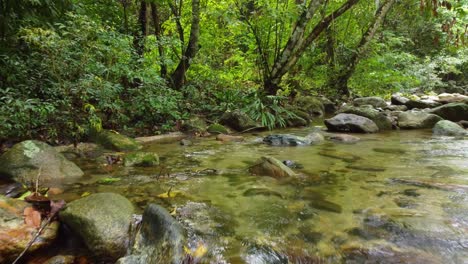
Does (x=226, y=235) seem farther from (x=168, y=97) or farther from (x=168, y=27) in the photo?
(x=168, y=27)

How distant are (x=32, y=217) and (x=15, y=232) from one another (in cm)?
19

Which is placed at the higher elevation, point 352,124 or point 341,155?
point 352,124

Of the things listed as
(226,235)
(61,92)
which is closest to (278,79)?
(61,92)

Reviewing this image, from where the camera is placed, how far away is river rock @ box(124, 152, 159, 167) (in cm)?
408

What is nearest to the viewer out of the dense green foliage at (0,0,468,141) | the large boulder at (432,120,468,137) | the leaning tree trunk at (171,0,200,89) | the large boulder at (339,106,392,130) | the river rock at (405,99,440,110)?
the dense green foliage at (0,0,468,141)

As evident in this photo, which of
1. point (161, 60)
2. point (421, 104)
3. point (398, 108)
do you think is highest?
point (161, 60)

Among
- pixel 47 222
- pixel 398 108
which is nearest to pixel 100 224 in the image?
pixel 47 222

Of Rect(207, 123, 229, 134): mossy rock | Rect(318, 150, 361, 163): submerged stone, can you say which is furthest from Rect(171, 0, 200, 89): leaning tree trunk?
Rect(318, 150, 361, 163): submerged stone

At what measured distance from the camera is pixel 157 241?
2.14 meters

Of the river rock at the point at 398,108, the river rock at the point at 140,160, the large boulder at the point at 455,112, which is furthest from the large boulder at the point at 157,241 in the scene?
the river rock at the point at 398,108

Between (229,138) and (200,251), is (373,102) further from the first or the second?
(200,251)

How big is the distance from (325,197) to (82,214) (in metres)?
2.04

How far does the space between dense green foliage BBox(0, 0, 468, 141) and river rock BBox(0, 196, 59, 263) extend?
2.04 metres

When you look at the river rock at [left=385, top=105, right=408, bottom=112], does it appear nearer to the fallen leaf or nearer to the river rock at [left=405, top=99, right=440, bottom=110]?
the river rock at [left=405, top=99, right=440, bottom=110]
